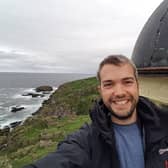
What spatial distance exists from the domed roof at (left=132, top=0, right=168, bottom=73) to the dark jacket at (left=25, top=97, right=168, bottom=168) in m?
2.03

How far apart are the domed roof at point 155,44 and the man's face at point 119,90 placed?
1909 mm

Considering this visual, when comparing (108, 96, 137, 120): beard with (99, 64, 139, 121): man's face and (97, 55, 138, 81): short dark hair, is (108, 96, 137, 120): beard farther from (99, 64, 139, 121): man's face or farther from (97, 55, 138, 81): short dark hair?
(97, 55, 138, 81): short dark hair

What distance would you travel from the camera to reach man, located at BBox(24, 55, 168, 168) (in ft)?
10.9

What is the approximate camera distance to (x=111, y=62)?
3.62 metres

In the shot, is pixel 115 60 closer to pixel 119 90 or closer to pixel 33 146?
pixel 119 90

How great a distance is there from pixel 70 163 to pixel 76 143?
9.3 inches

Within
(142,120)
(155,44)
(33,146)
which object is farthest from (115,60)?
(33,146)

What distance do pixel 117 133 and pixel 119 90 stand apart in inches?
16.6

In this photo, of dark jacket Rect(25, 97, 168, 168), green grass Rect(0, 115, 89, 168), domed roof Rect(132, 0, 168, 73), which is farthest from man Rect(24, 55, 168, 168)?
green grass Rect(0, 115, 89, 168)

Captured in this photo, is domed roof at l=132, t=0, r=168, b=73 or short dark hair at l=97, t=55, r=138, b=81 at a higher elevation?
A: domed roof at l=132, t=0, r=168, b=73

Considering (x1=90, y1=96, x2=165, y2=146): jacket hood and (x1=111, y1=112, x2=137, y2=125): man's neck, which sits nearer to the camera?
(x1=90, y1=96, x2=165, y2=146): jacket hood

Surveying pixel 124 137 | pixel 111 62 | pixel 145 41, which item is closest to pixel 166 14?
pixel 145 41

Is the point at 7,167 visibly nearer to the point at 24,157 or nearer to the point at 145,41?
the point at 24,157

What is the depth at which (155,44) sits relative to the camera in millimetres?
5824
